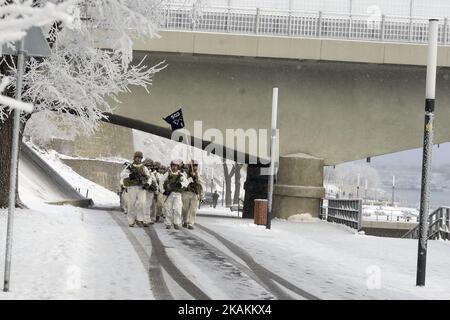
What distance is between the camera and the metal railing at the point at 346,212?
22.4 metres

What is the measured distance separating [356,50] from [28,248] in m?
16.3

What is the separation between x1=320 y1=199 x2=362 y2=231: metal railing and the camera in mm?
22406

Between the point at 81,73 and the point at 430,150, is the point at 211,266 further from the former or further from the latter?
the point at 81,73

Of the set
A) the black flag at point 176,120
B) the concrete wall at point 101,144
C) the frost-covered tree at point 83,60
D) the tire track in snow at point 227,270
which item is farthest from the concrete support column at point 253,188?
the concrete wall at point 101,144

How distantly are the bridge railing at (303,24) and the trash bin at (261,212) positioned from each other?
6.62m

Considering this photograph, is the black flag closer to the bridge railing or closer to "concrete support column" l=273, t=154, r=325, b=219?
the bridge railing

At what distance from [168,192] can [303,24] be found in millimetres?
9765

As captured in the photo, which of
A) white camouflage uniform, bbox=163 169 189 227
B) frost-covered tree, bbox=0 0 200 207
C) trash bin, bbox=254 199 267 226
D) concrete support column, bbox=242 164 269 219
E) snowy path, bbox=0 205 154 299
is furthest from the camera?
concrete support column, bbox=242 164 269 219

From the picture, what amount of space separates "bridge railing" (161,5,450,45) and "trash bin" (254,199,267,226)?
662 centimetres

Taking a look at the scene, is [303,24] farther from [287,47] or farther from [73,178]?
[73,178]

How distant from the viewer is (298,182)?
25406 mm

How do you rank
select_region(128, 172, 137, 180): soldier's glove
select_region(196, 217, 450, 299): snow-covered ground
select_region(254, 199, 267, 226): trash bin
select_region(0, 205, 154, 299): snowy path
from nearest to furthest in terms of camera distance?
select_region(0, 205, 154, 299): snowy path → select_region(196, 217, 450, 299): snow-covered ground → select_region(128, 172, 137, 180): soldier's glove → select_region(254, 199, 267, 226): trash bin

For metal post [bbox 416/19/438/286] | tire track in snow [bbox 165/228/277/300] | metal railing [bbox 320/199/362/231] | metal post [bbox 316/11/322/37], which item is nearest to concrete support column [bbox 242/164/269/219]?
metal railing [bbox 320/199/362/231]
